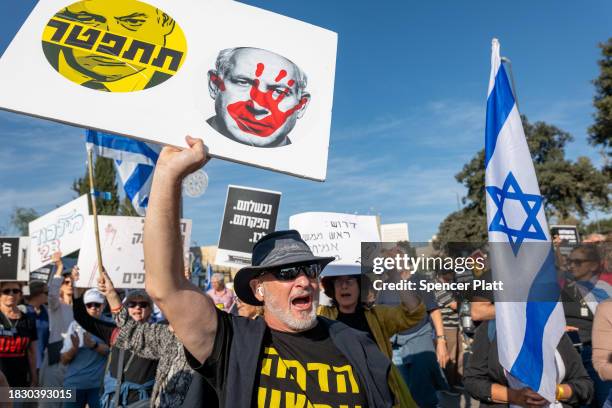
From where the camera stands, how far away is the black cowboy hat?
93.9 inches

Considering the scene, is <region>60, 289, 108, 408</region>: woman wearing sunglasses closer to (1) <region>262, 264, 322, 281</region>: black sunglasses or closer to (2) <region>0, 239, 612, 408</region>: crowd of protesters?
(2) <region>0, 239, 612, 408</region>: crowd of protesters

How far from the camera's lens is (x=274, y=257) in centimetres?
242

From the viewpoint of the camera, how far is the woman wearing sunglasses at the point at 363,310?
3.76 meters

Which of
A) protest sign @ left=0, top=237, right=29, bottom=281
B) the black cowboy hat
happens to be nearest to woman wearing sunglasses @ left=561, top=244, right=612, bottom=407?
the black cowboy hat

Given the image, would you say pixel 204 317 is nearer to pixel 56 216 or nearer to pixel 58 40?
pixel 58 40

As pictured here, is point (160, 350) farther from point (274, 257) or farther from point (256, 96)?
point (256, 96)

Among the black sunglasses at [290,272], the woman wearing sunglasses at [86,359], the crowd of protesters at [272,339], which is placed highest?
the black sunglasses at [290,272]

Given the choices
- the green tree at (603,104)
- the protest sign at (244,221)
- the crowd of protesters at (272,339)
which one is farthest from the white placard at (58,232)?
the green tree at (603,104)

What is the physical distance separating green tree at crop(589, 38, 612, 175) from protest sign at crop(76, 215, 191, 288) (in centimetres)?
3134

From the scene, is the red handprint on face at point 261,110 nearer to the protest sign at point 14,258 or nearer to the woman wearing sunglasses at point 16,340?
the woman wearing sunglasses at point 16,340

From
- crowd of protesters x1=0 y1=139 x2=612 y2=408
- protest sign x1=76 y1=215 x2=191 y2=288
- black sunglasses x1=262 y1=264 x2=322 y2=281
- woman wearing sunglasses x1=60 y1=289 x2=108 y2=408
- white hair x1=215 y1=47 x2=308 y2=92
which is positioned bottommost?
woman wearing sunglasses x1=60 y1=289 x2=108 y2=408

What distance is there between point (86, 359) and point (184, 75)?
4.76 metres

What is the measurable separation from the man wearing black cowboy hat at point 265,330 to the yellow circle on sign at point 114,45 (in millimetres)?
402

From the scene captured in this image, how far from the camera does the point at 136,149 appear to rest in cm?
617
